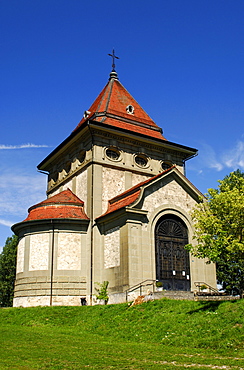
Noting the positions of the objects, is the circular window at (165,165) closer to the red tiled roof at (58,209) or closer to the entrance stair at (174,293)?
the red tiled roof at (58,209)

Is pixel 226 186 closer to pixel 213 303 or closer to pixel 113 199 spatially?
pixel 213 303

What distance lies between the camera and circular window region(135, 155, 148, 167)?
3594 centimetres

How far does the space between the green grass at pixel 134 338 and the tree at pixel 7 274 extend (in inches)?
911

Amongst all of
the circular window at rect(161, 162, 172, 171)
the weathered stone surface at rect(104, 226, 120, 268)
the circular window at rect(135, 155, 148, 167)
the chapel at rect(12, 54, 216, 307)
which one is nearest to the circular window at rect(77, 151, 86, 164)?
the chapel at rect(12, 54, 216, 307)

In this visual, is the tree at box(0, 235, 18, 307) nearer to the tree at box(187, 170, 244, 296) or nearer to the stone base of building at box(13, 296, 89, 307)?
the stone base of building at box(13, 296, 89, 307)

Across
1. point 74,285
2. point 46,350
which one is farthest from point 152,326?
point 74,285

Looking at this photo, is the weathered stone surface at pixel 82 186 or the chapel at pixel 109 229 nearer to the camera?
the chapel at pixel 109 229

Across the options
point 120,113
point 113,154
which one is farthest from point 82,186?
point 120,113

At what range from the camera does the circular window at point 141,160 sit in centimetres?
3594

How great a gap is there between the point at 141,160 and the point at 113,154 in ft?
10.1

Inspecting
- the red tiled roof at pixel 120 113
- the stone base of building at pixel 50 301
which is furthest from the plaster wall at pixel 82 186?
the stone base of building at pixel 50 301

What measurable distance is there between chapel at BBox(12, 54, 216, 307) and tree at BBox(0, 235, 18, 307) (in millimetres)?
16245

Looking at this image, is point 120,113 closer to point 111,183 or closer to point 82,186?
point 111,183

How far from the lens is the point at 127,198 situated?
30.0 metres
